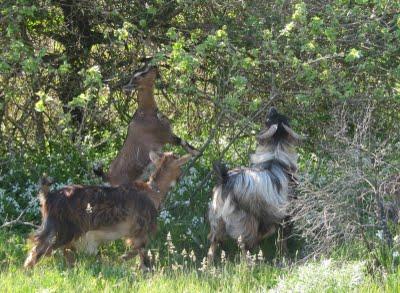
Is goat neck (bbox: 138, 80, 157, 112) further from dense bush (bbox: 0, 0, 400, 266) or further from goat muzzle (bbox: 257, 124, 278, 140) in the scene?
goat muzzle (bbox: 257, 124, 278, 140)

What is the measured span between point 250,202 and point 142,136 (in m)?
2.10

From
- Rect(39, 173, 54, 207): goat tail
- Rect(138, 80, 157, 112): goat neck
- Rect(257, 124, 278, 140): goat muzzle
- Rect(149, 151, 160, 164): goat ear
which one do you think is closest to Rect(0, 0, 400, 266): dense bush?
Rect(257, 124, 278, 140): goat muzzle

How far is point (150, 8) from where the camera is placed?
820 cm

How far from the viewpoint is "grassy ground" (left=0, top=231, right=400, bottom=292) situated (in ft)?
19.5

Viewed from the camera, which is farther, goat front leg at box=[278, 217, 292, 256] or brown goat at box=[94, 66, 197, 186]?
brown goat at box=[94, 66, 197, 186]

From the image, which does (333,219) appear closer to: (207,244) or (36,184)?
(207,244)

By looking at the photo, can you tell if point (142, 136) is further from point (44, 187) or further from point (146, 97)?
point (44, 187)

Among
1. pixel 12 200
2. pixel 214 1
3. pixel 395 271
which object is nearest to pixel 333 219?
pixel 395 271

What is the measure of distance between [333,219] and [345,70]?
2.45m

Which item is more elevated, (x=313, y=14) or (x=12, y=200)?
(x=313, y=14)

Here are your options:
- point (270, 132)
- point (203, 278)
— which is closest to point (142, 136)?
point (270, 132)

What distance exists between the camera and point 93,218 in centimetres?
733

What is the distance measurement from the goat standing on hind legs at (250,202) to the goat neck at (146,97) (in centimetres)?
187

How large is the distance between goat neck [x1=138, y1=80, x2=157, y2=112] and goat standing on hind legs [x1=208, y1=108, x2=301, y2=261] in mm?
1875
